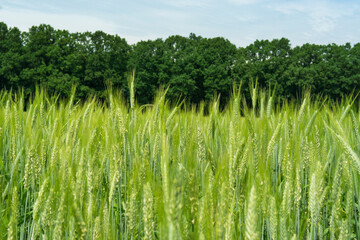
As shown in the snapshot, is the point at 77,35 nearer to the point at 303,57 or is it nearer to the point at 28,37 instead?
the point at 28,37

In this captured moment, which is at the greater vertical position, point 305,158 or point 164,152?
point 164,152

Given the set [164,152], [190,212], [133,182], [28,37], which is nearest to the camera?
[164,152]

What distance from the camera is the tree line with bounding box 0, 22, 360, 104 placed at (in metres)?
38.2

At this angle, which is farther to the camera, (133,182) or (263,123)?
(263,123)

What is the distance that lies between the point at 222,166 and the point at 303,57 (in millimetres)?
48725

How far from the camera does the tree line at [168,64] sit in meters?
38.2

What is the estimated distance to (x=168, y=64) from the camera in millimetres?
43281

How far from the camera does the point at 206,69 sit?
1684 inches

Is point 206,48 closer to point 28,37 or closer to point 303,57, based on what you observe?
point 303,57

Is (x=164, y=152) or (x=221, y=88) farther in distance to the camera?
(x=221, y=88)

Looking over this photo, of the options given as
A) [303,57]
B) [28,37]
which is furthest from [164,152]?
[303,57]

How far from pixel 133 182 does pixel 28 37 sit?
42658 mm

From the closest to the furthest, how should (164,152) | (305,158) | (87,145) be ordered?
(164,152) < (87,145) < (305,158)

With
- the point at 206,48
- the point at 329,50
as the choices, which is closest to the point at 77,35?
the point at 206,48
